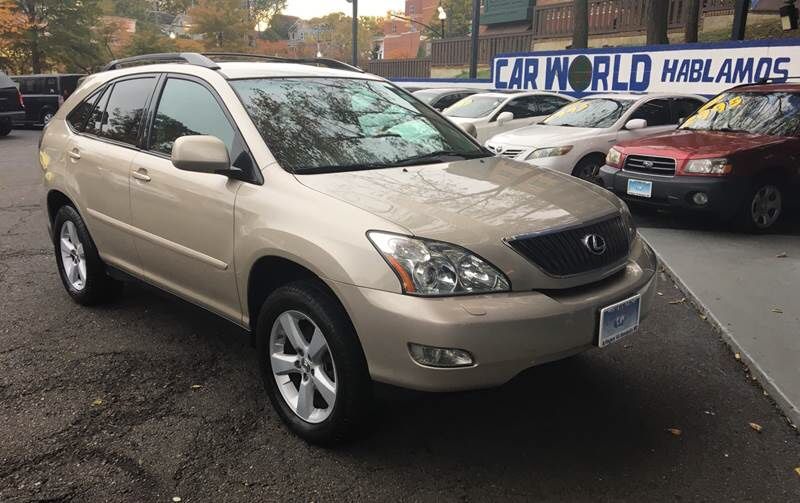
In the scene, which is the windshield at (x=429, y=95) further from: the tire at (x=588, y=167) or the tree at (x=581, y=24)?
the tree at (x=581, y=24)

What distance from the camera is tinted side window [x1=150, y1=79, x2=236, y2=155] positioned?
3.41m

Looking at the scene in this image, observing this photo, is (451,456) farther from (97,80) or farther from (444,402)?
(97,80)

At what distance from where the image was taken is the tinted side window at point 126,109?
402 cm

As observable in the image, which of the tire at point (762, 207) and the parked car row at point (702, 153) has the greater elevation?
the parked car row at point (702, 153)

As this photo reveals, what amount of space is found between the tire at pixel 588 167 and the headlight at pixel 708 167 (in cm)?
246

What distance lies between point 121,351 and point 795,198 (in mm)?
6779

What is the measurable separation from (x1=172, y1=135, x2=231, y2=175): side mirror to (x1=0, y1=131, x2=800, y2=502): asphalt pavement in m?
0.94

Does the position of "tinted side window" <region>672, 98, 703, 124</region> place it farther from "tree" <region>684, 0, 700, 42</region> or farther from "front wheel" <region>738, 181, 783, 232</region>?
"tree" <region>684, 0, 700, 42</region>

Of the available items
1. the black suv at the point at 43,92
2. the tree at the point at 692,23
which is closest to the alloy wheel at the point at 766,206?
the tree at the point at 692,23

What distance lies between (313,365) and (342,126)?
4.46 feet

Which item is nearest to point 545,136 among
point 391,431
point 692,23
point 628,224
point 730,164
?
point 730,164

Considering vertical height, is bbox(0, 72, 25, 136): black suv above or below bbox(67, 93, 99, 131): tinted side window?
below

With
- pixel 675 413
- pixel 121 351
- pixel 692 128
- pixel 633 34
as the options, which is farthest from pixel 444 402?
pixel 633 34

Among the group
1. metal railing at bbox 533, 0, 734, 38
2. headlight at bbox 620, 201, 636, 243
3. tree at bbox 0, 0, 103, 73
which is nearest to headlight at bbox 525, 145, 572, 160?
headlight at bbox 620, 201, 636, 243
